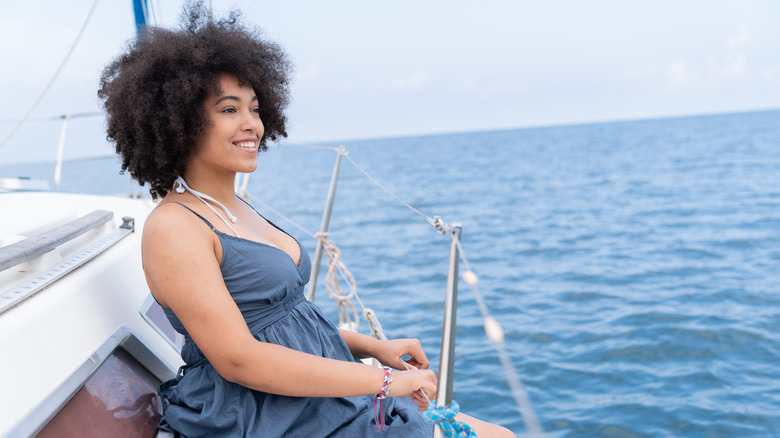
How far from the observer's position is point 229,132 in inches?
63.9

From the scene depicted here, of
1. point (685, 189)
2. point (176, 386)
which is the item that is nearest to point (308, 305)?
point (176, 386)

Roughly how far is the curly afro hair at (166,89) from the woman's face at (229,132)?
2cm

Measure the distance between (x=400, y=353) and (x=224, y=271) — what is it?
0.64 m

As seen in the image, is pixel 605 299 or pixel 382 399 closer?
pixel 382 399

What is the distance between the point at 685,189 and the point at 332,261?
14994 mm

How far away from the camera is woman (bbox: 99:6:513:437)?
54.7 inches

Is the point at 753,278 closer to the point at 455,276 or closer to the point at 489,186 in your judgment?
the point at 455,276

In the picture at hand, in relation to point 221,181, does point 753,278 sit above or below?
below

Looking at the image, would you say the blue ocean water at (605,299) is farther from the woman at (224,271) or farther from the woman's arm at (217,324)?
the woman's arm at (217,324)

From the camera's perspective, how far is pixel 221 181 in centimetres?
169

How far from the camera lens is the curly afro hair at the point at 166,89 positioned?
1580mm

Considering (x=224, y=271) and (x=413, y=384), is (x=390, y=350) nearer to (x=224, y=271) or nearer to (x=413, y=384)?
(x=413, y=384)

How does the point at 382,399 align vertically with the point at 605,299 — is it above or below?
above

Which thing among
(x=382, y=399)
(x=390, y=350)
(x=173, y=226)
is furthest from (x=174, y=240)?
(x=390, y=350)
